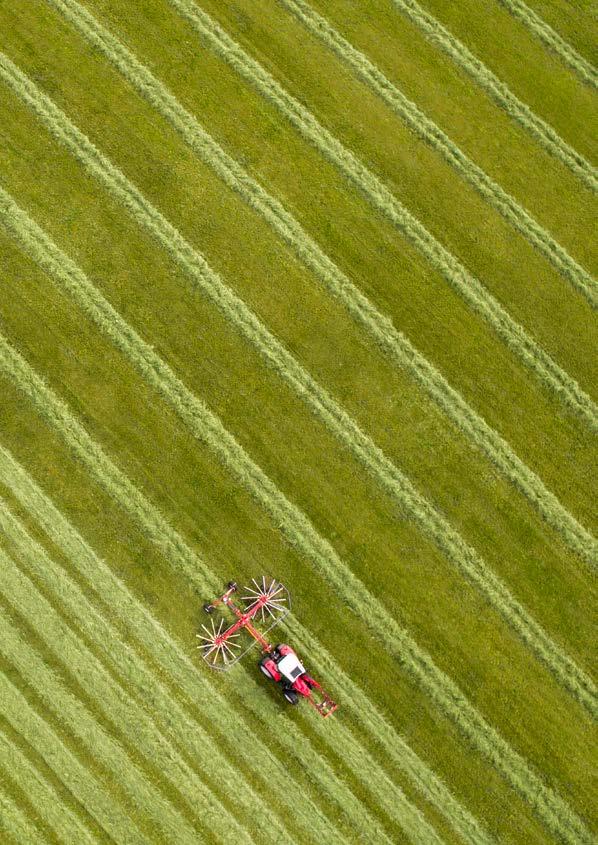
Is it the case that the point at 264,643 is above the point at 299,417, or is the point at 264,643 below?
below

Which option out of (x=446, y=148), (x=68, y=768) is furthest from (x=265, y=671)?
(x=446, y=148)

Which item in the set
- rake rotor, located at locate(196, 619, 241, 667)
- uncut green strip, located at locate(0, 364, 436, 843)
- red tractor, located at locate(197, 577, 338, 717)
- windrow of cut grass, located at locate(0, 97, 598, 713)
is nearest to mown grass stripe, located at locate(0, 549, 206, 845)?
rake rotor, located at locate(196, 619, 241, 667)

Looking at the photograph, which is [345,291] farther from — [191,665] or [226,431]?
[191,665]

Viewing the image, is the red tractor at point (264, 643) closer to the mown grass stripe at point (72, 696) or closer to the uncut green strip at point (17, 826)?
the mown grass stripe at point (72, 696)

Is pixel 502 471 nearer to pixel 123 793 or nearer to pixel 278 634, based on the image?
pixel 278 634

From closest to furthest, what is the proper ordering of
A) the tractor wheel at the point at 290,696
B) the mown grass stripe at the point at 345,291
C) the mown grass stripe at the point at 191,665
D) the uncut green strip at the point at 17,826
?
1. the uncut green strip at the point at 17,826
2. the tractor wheel at the point at 290,696
3. the mown grass stripe at the point at 191,665
4. the mown grass stripe at the point at 345,291

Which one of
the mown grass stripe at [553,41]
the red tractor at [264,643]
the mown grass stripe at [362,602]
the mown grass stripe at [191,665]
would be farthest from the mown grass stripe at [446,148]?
the mown grass stripe at [191,665]
